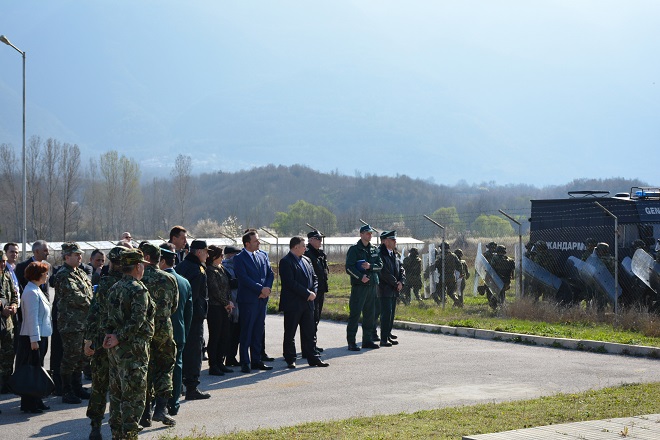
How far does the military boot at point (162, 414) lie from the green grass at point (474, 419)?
0.69 metres

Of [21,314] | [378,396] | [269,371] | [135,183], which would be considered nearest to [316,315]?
[269,371]

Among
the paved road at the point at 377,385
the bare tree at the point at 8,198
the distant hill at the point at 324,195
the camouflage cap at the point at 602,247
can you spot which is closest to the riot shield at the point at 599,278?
the camouflage cap at the point at 602,247

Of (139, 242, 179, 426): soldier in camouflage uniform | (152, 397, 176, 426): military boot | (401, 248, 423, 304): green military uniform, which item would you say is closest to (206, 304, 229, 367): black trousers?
(152, 397, 176, 426): military boot

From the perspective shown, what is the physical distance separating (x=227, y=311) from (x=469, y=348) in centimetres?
460

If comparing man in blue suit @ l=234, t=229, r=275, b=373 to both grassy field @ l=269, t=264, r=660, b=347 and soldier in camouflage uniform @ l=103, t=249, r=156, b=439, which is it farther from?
grassy field @ l=269, t=264, r=660, b=347

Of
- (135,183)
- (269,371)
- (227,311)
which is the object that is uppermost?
(135,183)

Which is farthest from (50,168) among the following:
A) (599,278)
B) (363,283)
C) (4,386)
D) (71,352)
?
(71,352)

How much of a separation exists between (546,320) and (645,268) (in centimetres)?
225

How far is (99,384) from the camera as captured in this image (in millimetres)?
8039

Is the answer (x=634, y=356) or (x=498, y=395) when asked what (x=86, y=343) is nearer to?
(x=498, y=395)

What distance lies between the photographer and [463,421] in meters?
8.20

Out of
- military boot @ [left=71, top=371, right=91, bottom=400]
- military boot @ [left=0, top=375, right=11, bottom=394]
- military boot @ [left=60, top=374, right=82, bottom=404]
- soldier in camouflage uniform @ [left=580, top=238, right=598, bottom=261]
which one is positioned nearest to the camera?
military boot @ [left=60, top=374, right=82, bottom=404]

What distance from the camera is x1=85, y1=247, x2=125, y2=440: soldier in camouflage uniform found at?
7.80m

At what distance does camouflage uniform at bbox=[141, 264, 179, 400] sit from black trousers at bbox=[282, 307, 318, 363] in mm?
4318
